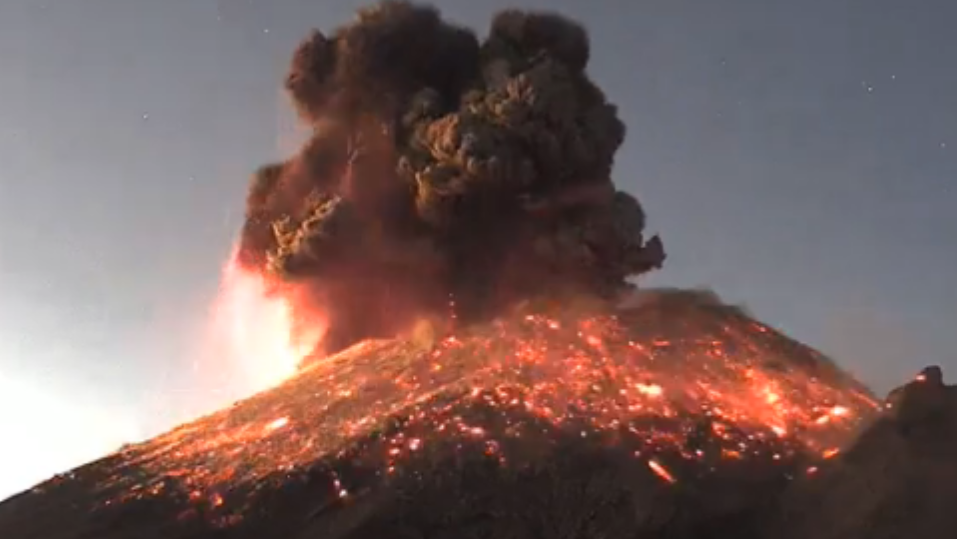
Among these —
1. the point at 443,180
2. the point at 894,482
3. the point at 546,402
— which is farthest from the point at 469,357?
the point at 894,482

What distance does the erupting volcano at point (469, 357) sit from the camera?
107 feet

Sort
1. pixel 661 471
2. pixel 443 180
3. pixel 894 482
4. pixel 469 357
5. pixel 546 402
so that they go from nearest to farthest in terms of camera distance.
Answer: pixel 894 482 → pixel 661 471 → pixel 546 402 → pixel 469 357 → pixel 443 180

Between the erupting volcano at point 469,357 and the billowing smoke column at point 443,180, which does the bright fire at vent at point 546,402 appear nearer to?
the erupting volcano at point 469,357

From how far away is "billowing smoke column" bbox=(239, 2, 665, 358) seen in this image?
52.7 metres

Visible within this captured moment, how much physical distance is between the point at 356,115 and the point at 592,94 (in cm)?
1375

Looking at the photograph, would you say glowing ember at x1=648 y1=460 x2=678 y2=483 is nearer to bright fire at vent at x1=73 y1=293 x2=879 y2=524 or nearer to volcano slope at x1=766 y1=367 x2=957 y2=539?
bright fire at vent at x1=73 y1=293 x2=879 y2=524

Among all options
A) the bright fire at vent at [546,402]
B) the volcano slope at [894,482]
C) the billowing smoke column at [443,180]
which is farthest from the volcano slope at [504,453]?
the billowing smoke column at [443,180]

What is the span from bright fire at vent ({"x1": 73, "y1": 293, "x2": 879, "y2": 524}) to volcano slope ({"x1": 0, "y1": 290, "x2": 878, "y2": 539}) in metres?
0.10

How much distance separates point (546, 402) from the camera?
37.3 metres

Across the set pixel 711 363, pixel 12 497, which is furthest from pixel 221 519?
pixel 711 363

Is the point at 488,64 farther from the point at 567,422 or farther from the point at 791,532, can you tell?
the point at 791,532

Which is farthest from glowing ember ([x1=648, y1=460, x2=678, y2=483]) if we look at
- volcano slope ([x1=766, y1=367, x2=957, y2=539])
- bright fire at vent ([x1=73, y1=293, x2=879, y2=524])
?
volcano slope ([x1=766, y1=367, x2=957, y2=539])

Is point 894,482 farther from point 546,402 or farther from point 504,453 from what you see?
point 546,402

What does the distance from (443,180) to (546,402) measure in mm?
18600
